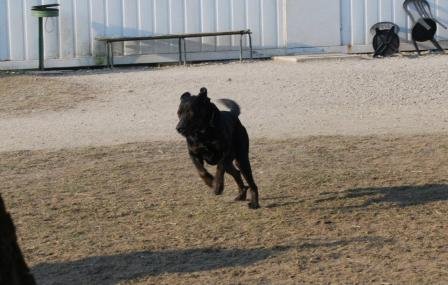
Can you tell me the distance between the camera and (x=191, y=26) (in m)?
19.8

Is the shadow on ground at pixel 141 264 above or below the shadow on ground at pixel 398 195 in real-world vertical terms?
below

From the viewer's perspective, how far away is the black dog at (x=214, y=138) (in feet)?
29.3

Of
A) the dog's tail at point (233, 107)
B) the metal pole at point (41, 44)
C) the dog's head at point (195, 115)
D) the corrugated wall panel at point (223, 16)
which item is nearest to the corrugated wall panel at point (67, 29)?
the metal pole at point (41, 44)

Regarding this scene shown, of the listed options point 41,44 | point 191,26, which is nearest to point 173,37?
point 191,26

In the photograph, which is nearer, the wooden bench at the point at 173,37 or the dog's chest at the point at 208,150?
the dog's chest at the point at 208,150

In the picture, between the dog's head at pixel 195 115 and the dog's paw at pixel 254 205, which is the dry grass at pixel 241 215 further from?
the dog's head at pixel 195 115

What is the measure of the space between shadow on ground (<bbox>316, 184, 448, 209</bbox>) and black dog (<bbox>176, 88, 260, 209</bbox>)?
0.80 metres

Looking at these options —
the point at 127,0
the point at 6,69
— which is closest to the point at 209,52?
the point at 127,0

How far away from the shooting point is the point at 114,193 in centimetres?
999

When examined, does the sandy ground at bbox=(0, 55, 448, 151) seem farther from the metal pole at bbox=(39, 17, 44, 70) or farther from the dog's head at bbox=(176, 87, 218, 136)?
the dog's head at bbox=(176, 87, 218, 136)

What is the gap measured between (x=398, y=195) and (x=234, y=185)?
1.67 m

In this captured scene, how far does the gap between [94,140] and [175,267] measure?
19.3 ft

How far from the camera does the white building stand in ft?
63.4

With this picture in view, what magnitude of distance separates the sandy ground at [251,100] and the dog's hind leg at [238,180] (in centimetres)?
345
